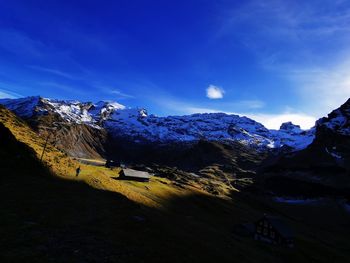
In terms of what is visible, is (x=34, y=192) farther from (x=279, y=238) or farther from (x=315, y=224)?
(x=315, y=224)

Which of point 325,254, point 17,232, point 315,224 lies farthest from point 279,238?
point 315,224

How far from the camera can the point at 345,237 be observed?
130 m

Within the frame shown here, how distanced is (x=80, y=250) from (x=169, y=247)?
1021 cm

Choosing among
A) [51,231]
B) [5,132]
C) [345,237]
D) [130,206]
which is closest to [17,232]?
[51,231]

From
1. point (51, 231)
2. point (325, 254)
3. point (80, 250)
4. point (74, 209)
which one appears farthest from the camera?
point (325, 254)

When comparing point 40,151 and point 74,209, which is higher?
point 40,151

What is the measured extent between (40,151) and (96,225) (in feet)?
130

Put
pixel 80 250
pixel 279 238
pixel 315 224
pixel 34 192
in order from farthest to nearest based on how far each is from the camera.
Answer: pixel 315 224 < pixel 279 238 < pixel 34 192 < pixel 80 250

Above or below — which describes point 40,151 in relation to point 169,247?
above

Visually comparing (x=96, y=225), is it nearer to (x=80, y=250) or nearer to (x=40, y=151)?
(x=80, y=250)

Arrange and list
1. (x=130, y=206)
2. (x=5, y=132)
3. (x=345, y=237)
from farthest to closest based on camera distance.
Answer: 1. (x=345, y=237)
2. (x=5, y=132)
3. (x=130, y=206)

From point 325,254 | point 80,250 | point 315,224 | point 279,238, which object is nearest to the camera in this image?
point 80,250

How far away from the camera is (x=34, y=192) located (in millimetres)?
43344

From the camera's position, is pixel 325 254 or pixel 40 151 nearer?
pixel 40 151
